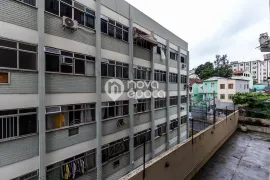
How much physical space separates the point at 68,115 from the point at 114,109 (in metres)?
3.13

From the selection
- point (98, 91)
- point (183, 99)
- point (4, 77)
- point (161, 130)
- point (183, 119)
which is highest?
point (4, 77)

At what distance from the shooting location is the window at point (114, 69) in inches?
393

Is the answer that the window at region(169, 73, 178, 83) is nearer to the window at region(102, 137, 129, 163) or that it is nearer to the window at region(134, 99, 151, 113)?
the window at region(134, 99, 151, 113)

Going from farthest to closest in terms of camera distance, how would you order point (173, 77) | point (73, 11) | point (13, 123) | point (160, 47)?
point (173, 77), point (160, 47), point (73, 11), point (13, 123)

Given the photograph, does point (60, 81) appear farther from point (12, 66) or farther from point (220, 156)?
point (220, 156)

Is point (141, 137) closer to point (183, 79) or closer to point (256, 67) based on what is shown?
point (183, 79)

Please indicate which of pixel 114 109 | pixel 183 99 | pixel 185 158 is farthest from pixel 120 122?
pixel 183 99

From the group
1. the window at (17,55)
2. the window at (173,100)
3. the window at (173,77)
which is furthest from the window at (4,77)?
the window at (173,100)

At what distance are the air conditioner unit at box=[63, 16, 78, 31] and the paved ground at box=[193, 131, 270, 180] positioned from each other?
10380 millimetres

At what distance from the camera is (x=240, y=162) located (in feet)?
41.8

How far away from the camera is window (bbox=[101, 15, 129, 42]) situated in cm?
994

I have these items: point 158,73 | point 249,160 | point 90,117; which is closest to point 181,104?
point 158,73

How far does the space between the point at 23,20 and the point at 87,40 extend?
9.63ft

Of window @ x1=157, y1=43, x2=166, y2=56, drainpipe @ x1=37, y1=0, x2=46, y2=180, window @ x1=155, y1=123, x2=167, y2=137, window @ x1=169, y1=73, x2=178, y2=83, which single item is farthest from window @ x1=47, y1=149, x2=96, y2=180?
window @ x1=169, y1=73, x2=178, y2=83
